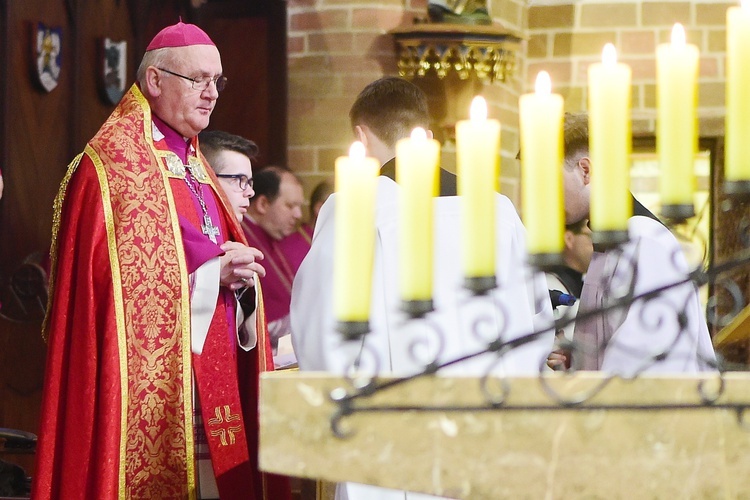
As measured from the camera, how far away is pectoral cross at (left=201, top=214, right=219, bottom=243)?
13.5 feet

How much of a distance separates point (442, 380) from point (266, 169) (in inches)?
191

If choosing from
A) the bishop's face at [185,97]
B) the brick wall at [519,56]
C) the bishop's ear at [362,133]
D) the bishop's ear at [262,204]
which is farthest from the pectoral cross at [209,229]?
the brick wall at [519,56]

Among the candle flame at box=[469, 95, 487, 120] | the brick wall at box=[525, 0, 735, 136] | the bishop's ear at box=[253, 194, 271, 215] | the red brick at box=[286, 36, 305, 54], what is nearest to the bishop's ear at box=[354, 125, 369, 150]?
the candle flame at box=[469, 95, 487, 120]

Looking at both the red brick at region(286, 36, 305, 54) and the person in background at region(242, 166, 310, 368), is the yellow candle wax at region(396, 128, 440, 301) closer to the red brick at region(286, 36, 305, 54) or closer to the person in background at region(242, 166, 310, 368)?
the person in background at region(242, 166, 310, 368)

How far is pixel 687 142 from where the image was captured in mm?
1411

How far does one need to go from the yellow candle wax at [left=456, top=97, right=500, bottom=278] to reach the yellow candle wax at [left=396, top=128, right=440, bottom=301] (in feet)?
0.15

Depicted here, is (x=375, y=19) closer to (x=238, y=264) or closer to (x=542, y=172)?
(x=238, y=264)

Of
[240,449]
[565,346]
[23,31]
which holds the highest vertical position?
[23,31]

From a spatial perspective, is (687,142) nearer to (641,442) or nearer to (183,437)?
(641,442)

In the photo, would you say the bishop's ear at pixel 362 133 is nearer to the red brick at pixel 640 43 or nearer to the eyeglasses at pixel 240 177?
the eyeglasses at pixel 240 177

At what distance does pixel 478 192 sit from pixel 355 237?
0.16m

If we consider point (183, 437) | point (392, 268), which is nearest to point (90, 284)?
point (183, 437)

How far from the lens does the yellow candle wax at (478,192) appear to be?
1.49 meters

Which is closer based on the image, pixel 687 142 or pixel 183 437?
pixel 687 142
